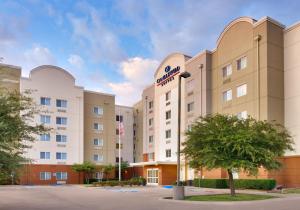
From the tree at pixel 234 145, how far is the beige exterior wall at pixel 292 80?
12.8 metres

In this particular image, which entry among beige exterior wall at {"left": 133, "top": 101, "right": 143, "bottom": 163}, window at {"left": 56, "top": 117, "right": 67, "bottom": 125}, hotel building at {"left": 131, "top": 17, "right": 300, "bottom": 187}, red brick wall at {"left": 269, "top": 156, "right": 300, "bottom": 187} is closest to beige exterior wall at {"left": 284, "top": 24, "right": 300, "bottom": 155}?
hotel building at {"left": 131, "top": 17, "right": 300, "bottom": 187}

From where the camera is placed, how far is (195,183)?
137 feet

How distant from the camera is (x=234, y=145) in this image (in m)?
21.6

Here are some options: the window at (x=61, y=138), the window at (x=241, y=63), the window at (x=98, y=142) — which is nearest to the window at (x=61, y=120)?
the window at (x=61, y=138)

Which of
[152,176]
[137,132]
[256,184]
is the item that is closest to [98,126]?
[137,132]

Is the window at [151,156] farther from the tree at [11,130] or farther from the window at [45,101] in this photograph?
the tree at [11,130]

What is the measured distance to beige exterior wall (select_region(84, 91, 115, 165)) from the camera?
63469 mm

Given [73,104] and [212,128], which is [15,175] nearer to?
[212,128]

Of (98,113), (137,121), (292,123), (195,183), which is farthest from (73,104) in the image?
(292,123)

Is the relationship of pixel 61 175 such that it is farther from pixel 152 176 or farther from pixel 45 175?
pixel 152 176

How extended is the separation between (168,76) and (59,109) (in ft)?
62.6

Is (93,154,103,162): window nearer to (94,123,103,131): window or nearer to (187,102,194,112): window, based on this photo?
(94,123,103,131): window

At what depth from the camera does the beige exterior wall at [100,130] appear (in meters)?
63.5

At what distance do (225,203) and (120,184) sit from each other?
2524 centimetres
